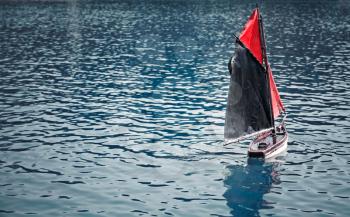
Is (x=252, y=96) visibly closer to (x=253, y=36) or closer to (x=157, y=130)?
(x=253, y=36)

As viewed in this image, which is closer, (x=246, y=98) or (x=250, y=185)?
(x=250, y=185)

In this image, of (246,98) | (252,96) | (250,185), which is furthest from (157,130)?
(250,185)

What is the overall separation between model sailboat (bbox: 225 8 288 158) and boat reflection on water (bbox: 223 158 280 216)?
89 centimetres

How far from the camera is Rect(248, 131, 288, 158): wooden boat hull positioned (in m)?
27.5

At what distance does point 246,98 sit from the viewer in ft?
93.7

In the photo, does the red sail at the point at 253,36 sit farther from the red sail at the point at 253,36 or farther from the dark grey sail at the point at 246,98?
the dark grey sail at the point at 246,98

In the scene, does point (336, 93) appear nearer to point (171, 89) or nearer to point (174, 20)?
point (171, 89)

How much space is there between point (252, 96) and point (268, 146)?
3.41 m

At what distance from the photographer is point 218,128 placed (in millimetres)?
34875

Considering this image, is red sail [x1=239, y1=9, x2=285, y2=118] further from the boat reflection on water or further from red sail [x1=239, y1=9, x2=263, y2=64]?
the boat reflection on water

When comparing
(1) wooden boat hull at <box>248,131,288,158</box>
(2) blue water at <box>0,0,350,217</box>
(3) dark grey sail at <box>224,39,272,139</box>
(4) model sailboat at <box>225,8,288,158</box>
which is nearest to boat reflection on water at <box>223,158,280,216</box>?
(2) blue water at <box>0,0,350,217</box>

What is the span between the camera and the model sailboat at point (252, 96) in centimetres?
2734

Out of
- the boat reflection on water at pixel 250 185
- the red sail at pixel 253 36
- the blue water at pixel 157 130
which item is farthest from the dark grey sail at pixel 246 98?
the boat reflection on water at pixel 250 185

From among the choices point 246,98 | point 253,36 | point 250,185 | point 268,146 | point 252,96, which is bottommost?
Result: point 250,185
